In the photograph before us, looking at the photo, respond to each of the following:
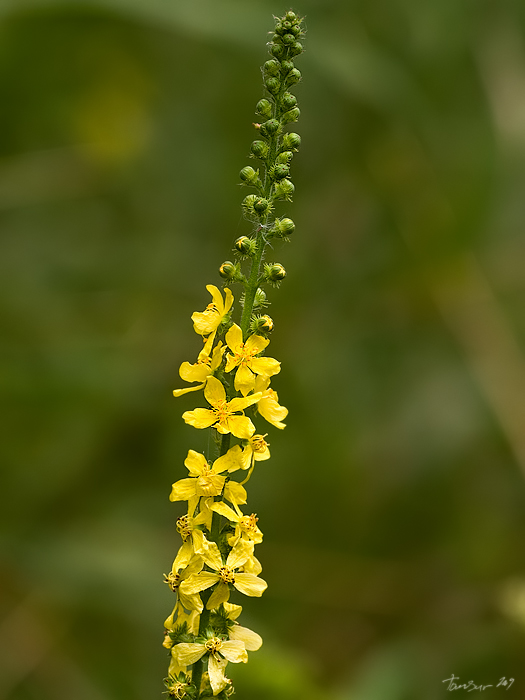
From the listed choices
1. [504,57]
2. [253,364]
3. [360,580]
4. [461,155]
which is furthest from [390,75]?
[253,364]

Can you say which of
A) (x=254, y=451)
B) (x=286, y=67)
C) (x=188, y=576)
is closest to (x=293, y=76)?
(x=286, y=67)

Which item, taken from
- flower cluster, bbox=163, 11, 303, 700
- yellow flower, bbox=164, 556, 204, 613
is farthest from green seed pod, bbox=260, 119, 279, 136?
yellow flower, bbox=164, 556, 204, 613

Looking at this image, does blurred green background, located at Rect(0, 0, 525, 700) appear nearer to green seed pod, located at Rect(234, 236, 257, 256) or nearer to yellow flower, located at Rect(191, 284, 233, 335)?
yellow flower, located at Rect(191, 284, 233, 335)

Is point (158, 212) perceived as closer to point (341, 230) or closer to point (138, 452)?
point (341, 230)

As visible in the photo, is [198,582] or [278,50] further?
[278,50]

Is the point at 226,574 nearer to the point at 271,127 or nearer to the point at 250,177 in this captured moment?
the point at 250,177
